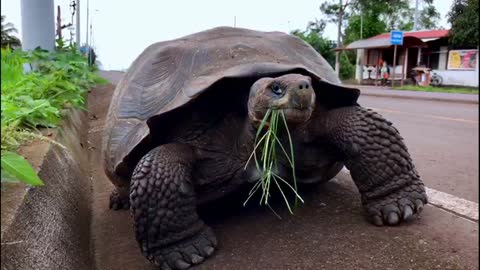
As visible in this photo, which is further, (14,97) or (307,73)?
(14,97)

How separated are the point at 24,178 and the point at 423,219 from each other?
52.9 inches

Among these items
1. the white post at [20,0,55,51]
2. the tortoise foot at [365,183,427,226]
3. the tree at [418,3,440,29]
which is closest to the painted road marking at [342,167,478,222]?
the tortoise foot at [365,183,427,226]

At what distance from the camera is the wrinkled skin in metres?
1.54

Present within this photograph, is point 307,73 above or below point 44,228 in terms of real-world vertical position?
above

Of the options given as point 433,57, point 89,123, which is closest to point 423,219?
point 433,57

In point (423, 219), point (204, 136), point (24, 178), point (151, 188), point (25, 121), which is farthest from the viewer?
point (25, 121)

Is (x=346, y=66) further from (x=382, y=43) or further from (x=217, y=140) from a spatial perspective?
(x=217, y=140)

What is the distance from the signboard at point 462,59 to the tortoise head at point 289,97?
2.37ft

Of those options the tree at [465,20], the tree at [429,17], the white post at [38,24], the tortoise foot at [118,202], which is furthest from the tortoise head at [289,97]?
the white post at [38,24]

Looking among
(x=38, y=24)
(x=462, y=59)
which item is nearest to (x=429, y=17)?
(x=462, y=59)

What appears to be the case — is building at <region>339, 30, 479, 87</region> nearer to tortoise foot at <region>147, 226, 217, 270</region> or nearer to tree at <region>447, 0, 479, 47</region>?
tree at <region>447, 0, 479, 47</region>

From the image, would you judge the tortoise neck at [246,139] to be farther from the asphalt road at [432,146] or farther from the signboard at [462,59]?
the signboard at [462,59]

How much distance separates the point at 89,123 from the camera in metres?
4.86

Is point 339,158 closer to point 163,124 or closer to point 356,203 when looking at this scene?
point 356,203
